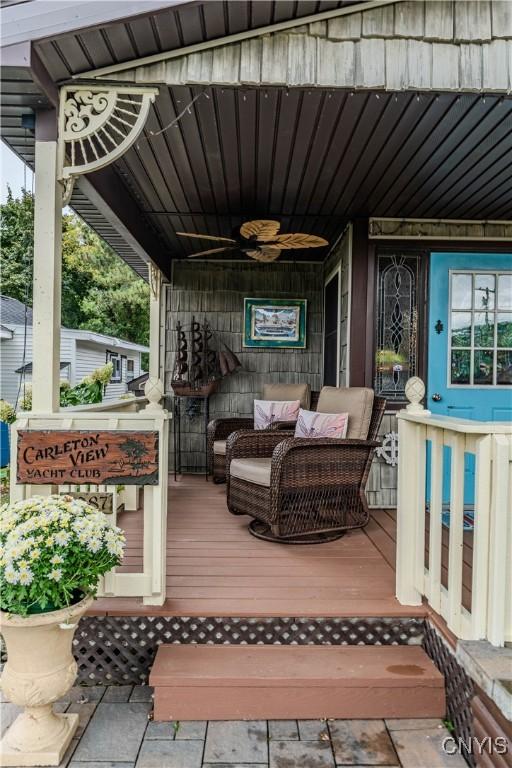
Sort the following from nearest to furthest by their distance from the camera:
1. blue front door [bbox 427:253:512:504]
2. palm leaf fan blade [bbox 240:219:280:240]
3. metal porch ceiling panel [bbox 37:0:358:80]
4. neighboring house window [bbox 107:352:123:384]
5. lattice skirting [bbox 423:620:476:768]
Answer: lattice skirting [bbox 423:620:476:768] → metal porch ceiling panel [bbox 37:0:358:80] → palm leaf fan blade [bbox 240:219:280:240] → blue front door [bbox 427:253:512:504] → neighboring house window [bbox 107:352:123:384]

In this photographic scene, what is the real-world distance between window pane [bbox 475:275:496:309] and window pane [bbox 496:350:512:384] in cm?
42

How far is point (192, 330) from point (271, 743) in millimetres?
3883

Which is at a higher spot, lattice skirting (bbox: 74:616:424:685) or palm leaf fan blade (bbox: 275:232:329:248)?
palm leaf fan blade (bbox: 275:232:329:248)

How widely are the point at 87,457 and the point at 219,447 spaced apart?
92.2 inches

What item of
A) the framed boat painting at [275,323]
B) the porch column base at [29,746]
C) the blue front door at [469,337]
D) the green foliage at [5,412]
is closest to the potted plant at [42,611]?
the porch column base at [29,746]

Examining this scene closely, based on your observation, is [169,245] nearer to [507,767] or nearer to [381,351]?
[381,351]

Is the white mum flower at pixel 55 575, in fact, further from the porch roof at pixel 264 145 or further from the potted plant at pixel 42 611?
the porch roof at pixel 264 145

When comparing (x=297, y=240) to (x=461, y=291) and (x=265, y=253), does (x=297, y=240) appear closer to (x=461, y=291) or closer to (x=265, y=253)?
(x=265, y=253)

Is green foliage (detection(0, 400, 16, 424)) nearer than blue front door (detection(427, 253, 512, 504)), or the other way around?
green foliage (detection(0, 400, 16, 424))

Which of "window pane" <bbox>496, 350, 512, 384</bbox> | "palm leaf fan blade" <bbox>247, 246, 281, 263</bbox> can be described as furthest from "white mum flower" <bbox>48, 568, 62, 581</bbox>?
"window pane" <bbox>496, 350, 512, 384</bbox>

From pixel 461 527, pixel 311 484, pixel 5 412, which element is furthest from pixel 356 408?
pixel 5 412

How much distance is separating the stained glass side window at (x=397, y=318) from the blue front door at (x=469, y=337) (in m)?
0.14

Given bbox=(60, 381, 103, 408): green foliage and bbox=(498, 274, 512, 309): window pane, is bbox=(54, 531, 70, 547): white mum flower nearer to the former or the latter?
bbox=(60, 381, 103, 408): green foliage

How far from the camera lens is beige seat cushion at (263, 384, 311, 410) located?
4625mm
